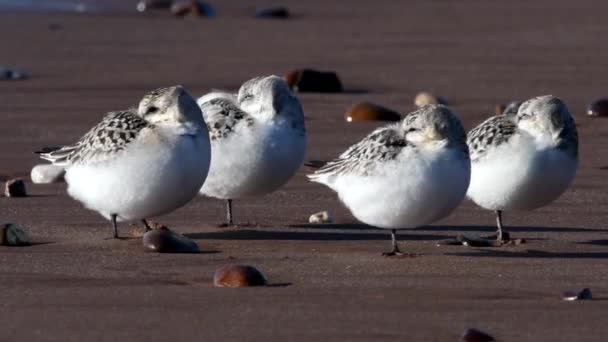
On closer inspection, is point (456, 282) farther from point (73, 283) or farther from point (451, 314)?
point (73, 283)

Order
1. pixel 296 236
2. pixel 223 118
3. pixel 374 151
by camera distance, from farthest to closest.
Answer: pixel 223 118 < pixel 296 236 < pixel 374 151

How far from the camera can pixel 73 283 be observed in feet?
25.5

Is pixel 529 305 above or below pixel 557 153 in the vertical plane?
below

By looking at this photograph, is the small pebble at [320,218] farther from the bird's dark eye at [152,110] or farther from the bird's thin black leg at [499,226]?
the bird's dark eye at [152,110]

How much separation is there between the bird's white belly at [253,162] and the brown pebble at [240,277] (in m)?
1.89

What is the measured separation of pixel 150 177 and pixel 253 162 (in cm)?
→ 107

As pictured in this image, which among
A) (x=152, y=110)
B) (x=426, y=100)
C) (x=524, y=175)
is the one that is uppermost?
(x=152, y=110)

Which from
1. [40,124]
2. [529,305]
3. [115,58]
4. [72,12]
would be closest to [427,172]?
[529,305]

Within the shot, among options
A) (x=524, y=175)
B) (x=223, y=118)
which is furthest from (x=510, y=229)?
(x=223, y=118)

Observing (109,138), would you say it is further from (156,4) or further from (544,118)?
(156,4)

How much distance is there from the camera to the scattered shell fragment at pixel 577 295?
291 inches

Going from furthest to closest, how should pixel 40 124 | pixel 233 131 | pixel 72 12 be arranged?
pixel 72 12 < pixel 40 124 < pixel 233 131

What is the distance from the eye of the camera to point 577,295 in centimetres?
739

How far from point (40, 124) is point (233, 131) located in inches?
157
